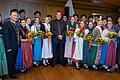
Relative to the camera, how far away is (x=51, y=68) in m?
5.36

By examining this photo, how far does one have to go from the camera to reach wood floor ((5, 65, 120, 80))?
4.60 meters

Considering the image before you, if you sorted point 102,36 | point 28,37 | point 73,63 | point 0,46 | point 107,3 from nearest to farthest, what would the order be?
1. point 0,46
2. point 28,37
3. point 102,36
4. point 73,63
5. point 107,3

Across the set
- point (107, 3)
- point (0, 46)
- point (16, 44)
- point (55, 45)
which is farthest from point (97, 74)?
point (107, 3)

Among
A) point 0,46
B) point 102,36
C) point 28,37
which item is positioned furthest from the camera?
point 102,36

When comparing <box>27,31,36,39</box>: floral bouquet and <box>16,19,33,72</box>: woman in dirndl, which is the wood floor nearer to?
<box>16,19,33,72</box>: woman in dirndl

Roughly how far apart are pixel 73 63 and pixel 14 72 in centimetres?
178

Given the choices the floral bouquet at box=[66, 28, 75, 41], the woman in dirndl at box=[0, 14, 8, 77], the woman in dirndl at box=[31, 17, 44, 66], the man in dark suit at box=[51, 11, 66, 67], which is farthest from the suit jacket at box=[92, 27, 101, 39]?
the woman in dirndl at box=[0, 14, 8, 77]

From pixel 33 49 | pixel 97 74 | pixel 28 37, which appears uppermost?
pixel 28 37

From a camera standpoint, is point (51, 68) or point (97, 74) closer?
point (97, 74)

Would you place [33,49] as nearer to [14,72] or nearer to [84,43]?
[14,72]

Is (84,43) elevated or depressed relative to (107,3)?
depressed

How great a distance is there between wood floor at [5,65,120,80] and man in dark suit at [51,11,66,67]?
0.33 metres

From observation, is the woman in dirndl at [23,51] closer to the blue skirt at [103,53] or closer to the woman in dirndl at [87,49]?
the woman in dirndl at [87,49]

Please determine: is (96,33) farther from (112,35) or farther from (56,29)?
(56,29)
